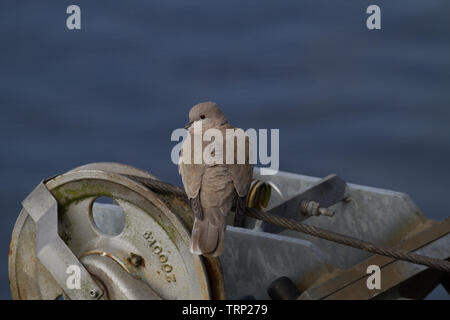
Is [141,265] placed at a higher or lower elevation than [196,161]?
lower

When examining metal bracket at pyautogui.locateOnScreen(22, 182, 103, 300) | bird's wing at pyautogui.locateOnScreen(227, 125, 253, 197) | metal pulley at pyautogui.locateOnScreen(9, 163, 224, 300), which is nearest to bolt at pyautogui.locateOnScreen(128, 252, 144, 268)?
metal pulley at pyautogui.locateOnScreen(9, 163, 224, 300)

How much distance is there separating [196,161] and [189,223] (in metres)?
0.24

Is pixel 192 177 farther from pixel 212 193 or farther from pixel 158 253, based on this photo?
pixel 158 253

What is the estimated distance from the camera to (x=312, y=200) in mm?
4477

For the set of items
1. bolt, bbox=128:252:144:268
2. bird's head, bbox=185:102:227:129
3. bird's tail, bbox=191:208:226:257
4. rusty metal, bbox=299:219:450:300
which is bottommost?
rusty metal, bbox=299:219:450:300

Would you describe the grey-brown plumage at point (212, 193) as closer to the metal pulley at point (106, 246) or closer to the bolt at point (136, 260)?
the metal pulley at point (106, 246)

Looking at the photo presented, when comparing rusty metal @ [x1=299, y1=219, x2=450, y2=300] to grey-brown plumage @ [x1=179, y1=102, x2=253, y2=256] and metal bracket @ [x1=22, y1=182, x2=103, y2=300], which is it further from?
metal bracket @ [x1=22, y1=182, x2=103, y2=300]

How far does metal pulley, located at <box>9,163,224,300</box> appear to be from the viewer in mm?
3410

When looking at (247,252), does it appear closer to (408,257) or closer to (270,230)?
(270,230)

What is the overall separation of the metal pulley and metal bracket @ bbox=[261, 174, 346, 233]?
0.84m

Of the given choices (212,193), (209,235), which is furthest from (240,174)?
(209,235)

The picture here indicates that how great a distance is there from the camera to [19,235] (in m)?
3.74

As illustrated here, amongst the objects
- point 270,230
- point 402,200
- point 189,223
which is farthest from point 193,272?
point 402,200

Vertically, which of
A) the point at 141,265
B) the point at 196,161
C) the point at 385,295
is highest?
the point at 196,161
